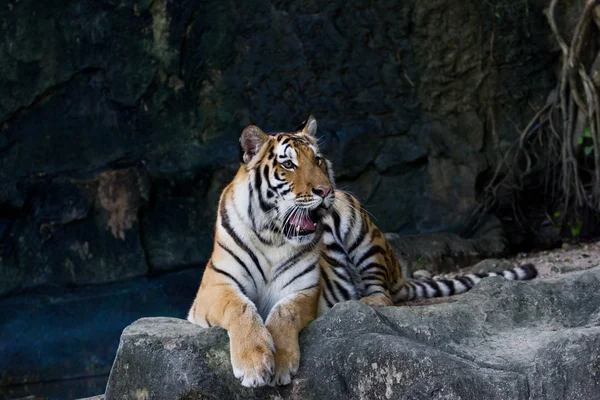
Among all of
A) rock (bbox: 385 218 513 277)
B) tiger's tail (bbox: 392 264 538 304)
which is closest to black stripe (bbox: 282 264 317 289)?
tiger's tail (bbox: 392 264 538 304)

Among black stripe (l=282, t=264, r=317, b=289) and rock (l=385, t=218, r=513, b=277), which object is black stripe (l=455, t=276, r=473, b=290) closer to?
black stripe (l=282, t=264, r=317, b=289)

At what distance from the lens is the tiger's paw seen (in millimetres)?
3223

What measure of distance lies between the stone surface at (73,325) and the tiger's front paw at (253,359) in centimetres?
386

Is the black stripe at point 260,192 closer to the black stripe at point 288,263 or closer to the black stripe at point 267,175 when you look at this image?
the black stripe at point 267,175

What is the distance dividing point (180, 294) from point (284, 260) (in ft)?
13.7

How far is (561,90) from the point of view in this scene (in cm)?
779

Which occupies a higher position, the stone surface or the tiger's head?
the tiger's head

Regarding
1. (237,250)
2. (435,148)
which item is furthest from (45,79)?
(237,250)

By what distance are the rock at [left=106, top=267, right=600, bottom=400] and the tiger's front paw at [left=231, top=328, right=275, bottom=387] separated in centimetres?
12

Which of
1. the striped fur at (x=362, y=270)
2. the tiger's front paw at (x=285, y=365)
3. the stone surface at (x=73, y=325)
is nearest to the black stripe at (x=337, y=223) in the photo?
the striped fur at (x=362, y=270)

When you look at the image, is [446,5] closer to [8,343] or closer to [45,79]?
[45,79]

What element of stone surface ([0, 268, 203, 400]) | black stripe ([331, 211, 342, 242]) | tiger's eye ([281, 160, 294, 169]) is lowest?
stone surface ([0, 268, 203, 400])

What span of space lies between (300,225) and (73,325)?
4.43 m

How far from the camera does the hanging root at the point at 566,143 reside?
7535 millimetres
